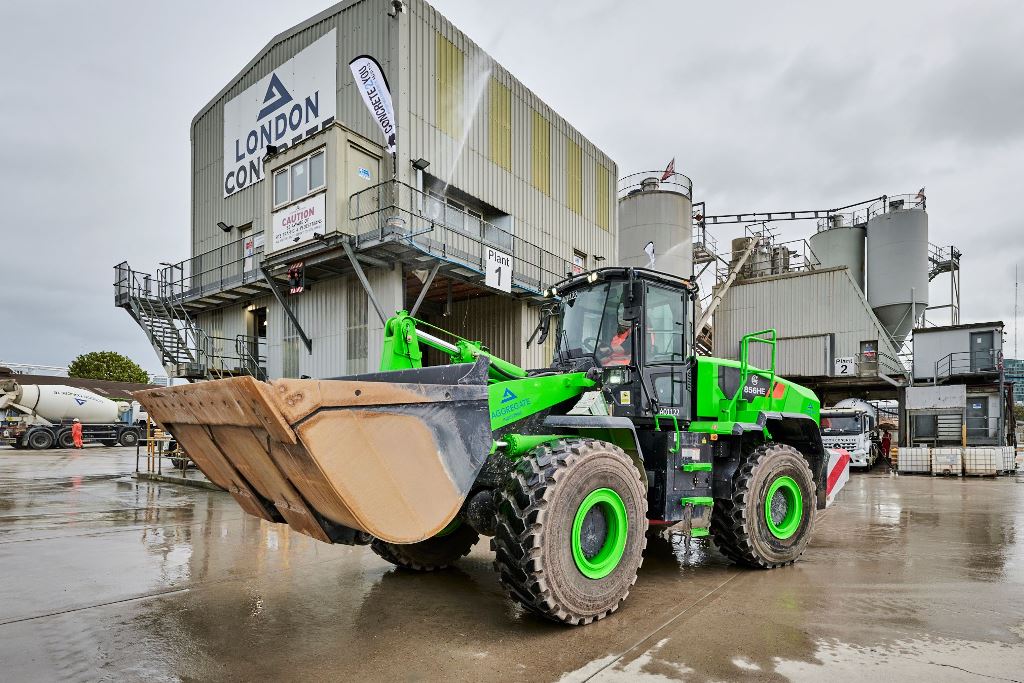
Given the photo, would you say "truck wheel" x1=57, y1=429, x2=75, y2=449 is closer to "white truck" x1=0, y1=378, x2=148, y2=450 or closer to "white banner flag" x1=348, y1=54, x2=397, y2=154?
"white truck" x1=0, y1=378, x2=148, y2=450

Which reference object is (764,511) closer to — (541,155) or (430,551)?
(430,551)

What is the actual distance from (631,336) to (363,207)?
1043 centimetres

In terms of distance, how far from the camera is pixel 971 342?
2511 centimetres

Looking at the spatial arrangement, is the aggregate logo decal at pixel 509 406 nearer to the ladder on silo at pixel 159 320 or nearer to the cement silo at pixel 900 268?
the ladder on silo at pixel 159 320

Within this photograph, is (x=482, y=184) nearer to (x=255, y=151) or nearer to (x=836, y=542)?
(x=255, y=151)

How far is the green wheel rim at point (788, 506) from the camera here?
22.3 ft

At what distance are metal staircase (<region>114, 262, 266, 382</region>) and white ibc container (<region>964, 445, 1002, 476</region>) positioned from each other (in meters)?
22.3

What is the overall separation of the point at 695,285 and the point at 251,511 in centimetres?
466

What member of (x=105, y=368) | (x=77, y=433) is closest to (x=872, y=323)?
(x=77, y=433)

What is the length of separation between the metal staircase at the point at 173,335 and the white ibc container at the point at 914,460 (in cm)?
2106

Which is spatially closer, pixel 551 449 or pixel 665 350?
pixel 551 449

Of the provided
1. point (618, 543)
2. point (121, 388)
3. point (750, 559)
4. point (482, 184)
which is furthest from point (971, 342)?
point (121, 388)

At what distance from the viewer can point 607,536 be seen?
5105 millimetres

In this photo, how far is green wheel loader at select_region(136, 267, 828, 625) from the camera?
3822 millimetres
